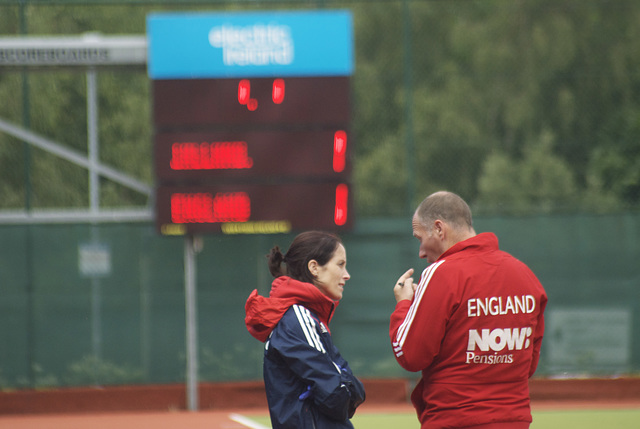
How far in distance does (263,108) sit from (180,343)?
3.15 meters

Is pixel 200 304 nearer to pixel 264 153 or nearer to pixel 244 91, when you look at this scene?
pixel 264 153

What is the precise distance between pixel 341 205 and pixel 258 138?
3.77 ft

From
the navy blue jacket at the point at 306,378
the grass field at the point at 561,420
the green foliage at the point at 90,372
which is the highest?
the navy blue jacket at the point at 306,378

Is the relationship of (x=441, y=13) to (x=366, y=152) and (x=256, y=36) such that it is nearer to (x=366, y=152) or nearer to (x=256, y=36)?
(x=366, y=152)

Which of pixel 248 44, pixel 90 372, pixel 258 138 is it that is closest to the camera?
pixel 258 138

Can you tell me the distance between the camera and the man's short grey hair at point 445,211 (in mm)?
3018

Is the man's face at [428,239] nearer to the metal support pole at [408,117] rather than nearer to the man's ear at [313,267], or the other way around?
the man's ear at [313,267]

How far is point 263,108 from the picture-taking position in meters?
9.02

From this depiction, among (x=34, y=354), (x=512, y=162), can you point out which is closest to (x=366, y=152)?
(x=512, y=162)

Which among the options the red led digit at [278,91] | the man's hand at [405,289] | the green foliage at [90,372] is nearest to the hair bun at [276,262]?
the man's hand at [405,289]

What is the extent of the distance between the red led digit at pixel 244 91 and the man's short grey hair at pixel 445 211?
6206mm

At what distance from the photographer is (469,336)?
2.89 meters

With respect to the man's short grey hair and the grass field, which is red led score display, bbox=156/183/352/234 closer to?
the grass field

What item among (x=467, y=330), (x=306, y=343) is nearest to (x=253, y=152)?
(x=306, y=343)
